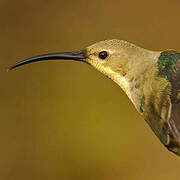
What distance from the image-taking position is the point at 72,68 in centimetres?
247

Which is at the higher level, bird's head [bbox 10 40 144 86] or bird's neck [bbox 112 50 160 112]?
bird's head [bbox 10 40 144 86]

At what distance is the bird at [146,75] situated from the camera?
1.16 meters

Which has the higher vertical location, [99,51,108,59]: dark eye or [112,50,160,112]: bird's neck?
[99,51,108,59]: dark eye

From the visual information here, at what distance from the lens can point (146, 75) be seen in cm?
125

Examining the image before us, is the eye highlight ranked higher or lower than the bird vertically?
higher

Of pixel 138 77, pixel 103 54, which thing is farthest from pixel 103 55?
pixel 138 77

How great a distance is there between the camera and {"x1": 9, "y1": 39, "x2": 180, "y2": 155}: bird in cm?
116

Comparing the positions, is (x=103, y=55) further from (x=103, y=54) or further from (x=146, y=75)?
(x=146, y=75)

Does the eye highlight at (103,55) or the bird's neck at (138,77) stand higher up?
the eye highlight at (103,55)

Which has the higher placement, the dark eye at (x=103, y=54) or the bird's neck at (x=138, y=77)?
the dark eye at (x=103, y=54)

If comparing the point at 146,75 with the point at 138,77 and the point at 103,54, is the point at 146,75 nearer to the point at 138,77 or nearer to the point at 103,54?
the point at 138,77

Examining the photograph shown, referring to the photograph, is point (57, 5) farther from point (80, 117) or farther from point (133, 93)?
point (133, 93)

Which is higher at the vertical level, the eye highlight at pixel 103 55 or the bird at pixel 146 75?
the eye highlight at pixel 103 55

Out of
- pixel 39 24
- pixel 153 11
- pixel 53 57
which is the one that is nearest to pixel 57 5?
pixel 39 24
